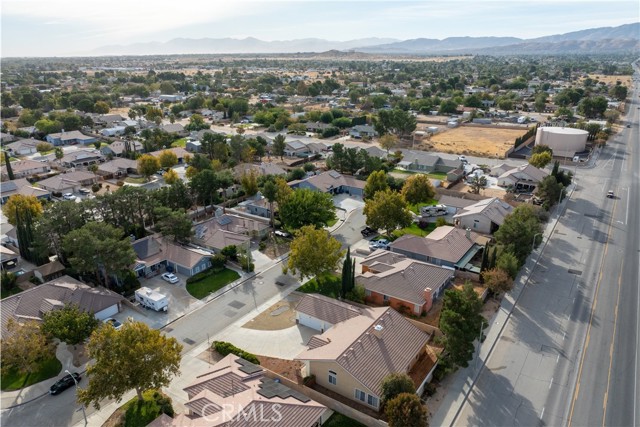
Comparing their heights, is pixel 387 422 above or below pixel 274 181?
below

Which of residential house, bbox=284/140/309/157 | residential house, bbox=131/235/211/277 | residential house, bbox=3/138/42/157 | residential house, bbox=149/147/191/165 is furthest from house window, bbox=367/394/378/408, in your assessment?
residential house, bbox=3/138/42/157

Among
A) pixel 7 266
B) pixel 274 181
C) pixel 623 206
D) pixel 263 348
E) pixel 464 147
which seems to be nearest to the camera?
pixel 263 348

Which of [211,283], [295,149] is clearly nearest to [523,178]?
[295,149]

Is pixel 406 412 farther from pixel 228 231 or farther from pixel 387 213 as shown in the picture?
pixel 228 231

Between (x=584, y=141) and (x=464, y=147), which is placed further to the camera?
(x=464, y=147)

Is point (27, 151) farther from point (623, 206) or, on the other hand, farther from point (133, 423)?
point (623, 206)

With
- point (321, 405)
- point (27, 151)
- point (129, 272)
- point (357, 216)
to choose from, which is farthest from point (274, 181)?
point (27, 151)

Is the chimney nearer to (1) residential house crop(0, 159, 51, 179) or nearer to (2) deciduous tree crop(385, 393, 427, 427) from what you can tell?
(2) deciduous tree crop(385, 393, 427, 427)

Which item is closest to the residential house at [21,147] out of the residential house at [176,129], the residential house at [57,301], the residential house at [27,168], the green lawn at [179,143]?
the residential house at [27,168]

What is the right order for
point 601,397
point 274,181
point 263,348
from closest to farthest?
1. point 601,397
2. point 263,348
3. point 274,181
